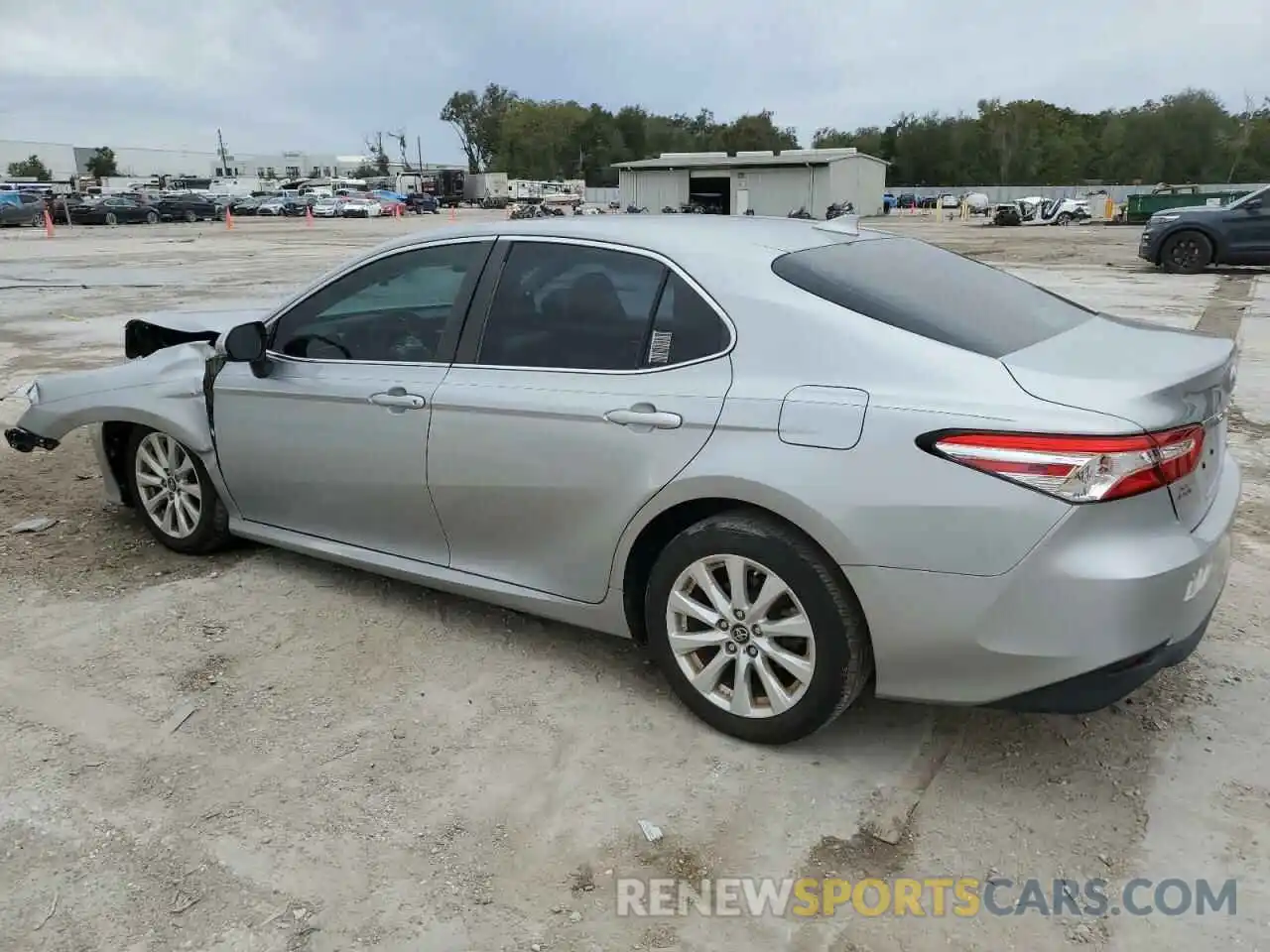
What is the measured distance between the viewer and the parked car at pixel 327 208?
189 ft

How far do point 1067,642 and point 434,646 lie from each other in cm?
229

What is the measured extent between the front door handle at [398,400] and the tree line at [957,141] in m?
90.0

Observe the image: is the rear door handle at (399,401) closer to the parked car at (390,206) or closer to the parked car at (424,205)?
the parked car at (390,206)

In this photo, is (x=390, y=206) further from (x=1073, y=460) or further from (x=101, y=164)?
(x=1073, y=460)

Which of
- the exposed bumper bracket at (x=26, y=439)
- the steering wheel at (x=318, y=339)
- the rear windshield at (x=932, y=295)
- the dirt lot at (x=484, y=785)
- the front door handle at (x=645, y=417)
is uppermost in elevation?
the rear windshield at (x=932, y=295)

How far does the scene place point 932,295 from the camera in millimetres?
3174

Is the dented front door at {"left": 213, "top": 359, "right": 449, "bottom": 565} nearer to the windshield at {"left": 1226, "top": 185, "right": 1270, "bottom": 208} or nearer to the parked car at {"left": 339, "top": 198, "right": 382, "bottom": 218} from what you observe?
the windshield at {"left": 1226, "top": 185, "right": 1270, "bottom": 208}

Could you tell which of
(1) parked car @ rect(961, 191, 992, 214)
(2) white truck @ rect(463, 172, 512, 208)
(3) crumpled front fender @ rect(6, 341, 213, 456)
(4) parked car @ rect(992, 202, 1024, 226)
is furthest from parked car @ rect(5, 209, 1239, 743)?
(2) white truck @ rect(463, 172, 512, 208)

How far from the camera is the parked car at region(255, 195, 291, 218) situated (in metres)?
59.6

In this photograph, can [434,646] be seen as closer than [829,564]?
No

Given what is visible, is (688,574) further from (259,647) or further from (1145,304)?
(1145,304)

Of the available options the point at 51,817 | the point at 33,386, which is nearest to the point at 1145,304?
the point at 33,386

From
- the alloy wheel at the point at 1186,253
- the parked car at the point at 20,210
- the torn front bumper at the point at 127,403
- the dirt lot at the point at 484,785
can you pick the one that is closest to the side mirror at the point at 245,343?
the torn front bumper at the point at 127,403

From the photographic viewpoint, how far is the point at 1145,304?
44.6 feet
